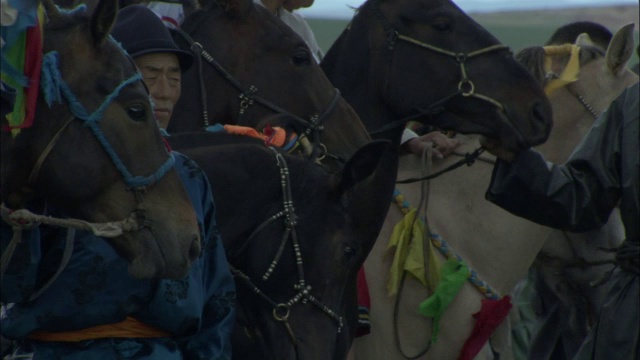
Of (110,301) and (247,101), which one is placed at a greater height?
(110,301)

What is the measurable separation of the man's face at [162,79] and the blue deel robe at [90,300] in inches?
37.6

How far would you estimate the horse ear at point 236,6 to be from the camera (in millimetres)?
5215

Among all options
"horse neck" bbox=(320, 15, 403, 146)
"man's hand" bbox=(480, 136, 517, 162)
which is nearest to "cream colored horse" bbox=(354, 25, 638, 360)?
"horse neck" bbox=(320, 15, 403, 146)

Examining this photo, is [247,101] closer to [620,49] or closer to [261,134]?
[261,134]

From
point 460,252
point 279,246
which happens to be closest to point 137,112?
point 279,246

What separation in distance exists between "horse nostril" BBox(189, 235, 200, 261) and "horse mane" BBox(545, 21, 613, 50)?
5846 mm

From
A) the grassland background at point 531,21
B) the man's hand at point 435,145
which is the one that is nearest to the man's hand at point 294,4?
the man's hand at point 435,145

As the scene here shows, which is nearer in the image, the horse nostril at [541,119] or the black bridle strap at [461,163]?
the horse nostril at [541,119]

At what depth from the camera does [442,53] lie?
5.41 m

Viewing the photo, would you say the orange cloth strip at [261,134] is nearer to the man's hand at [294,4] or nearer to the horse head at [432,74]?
the horse head at [432,74]

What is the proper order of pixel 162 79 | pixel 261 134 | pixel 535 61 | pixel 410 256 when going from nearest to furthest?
pixel 162 79 < pixel 261 134 < pixel 410 256 < pixel 535 61

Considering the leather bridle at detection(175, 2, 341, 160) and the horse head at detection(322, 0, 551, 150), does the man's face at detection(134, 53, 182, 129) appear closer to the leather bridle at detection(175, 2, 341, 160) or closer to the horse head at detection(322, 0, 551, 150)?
the leather bridle at detection(175, 2, 341, 160)

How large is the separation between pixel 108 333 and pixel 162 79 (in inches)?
51.9

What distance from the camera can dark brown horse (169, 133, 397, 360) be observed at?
4.07 metres
